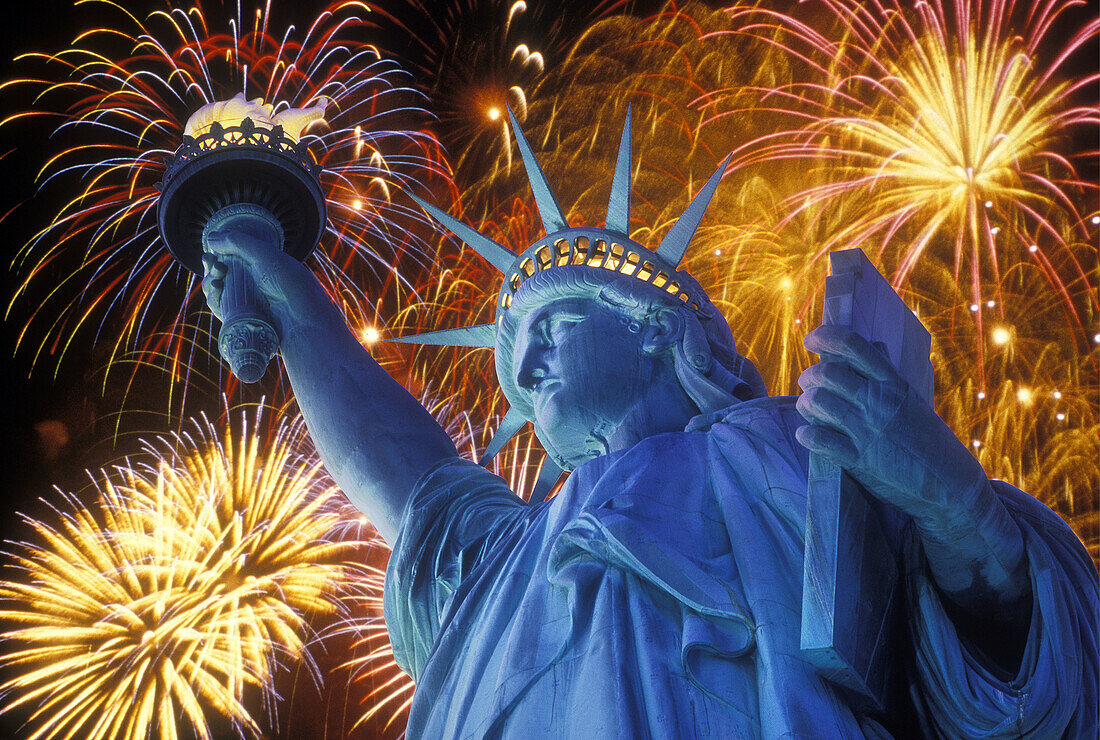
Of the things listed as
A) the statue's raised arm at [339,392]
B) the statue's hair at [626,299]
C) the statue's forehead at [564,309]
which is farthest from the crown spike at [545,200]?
the statue's raised arm at [339,392]

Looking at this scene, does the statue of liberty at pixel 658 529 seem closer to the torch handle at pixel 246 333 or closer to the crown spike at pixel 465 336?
the crown spike at pixel 465 336

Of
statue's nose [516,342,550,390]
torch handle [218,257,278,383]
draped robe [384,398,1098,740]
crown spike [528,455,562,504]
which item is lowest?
Answer: draped robe [384,398,1098,740]

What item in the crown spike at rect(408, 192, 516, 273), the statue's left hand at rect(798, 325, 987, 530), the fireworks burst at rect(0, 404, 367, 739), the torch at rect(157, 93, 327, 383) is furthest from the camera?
the fireworks burst at rect(0, 404, 367, 739)

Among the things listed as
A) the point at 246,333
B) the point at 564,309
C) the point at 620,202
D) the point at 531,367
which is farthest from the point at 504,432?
the point at 246,333

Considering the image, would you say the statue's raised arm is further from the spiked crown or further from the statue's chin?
the statue's chin

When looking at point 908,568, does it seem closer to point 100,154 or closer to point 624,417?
point 624,417

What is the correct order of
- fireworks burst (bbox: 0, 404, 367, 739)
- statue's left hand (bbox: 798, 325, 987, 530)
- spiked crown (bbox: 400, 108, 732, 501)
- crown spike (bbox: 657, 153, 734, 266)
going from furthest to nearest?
fireworks burst (bbox: 0, 404, 367, 739), crown spike (bbox: 657, 153, 734, 266), spiked crown (bbox: 400, 108, 732, 501), statue's left hand (bbox: 798, 325, 987, 530)

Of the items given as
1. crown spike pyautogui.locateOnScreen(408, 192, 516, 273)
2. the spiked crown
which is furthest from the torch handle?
crown spike pyautogui.locateOnScreen(408, 192, 516, 273)
